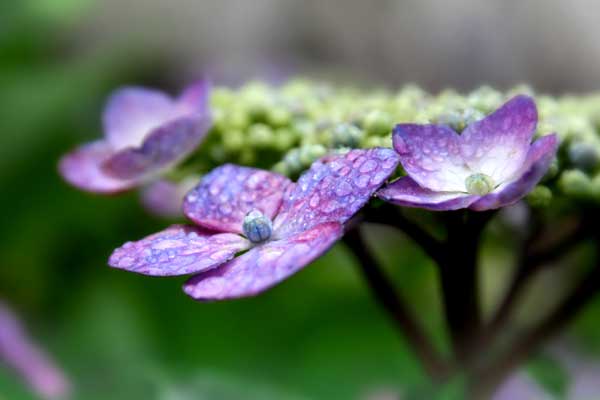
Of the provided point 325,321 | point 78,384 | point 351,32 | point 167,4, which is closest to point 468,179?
point 78,384

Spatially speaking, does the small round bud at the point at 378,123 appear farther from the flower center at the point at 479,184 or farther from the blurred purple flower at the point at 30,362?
the blurred purple flower at the point at 30,362

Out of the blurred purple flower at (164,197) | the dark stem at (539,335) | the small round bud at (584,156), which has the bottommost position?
the dark stem at (539,335)

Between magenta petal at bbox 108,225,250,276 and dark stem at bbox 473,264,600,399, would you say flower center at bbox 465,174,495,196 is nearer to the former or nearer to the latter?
magenta petal at bbox 108,225,250,276

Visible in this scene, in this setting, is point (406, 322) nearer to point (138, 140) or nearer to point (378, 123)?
point (378, 123)

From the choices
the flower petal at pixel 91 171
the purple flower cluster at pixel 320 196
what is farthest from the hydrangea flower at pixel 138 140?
the purple flower cluster at pixel 320 196

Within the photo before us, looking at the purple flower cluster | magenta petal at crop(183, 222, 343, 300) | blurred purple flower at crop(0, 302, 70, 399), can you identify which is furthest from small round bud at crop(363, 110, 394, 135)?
blurred purple flower at crop(0, 302, 70, 399)

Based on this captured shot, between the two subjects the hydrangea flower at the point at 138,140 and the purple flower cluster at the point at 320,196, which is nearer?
the purple flower cluster at the point at 320,196

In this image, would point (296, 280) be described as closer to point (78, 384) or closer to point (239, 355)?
point (239, 355)
